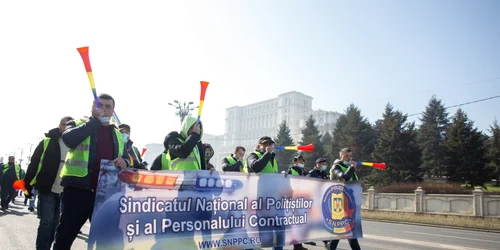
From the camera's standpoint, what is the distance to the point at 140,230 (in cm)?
374

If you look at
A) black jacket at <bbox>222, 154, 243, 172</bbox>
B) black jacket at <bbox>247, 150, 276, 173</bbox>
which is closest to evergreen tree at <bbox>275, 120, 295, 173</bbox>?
black jacket at <bbox>222, 154, 243, 172</bbox>

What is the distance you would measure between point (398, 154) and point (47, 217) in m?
42.4

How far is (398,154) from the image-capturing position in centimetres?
4238

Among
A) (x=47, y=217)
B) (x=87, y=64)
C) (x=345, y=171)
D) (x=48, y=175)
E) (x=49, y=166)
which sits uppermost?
(x=87, y=64)

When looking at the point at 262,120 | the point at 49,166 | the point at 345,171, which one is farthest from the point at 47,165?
the point at 262,120

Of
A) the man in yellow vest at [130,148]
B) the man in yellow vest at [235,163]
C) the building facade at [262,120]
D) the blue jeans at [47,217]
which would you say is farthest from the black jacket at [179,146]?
the building facade at [262,120]

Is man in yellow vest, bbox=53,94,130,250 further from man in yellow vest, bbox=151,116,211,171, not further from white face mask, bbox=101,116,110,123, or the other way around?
man in yellow vest, bbox=151,116,211,171

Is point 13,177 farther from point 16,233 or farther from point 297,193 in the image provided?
point 297,193

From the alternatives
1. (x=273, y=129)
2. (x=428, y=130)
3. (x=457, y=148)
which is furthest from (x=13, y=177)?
(x=273, y=129)

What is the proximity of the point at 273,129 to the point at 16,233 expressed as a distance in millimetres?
126211

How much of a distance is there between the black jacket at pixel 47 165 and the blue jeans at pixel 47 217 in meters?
0.13

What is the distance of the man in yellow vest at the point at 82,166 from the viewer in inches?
143

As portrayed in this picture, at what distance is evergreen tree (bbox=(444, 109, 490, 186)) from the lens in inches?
1439

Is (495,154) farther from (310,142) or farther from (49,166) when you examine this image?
(49,166)
